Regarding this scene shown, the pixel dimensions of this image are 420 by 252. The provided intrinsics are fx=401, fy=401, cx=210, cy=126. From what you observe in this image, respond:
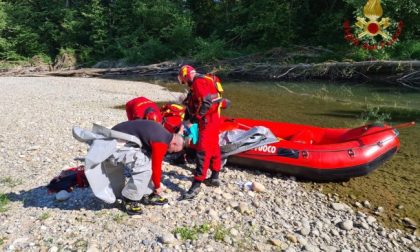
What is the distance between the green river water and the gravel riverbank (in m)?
0.38

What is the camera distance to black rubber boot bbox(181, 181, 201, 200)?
14.2 feet

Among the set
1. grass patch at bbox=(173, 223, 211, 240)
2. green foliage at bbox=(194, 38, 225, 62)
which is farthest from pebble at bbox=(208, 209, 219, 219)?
green foliage at bbox=(194, 38, 225, 62)

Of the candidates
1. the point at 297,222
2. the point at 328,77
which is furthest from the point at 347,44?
the point at 297,222

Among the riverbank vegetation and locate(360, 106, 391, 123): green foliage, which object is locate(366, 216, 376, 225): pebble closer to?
locate(360, 106, 391, 123): green foliage

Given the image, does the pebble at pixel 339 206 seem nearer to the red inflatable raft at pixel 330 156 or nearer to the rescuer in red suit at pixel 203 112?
the red inflatable raft at pixel 330 156

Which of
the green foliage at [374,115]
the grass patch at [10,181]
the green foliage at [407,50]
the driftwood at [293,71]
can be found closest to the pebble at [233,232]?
the grass patch at [10,181]

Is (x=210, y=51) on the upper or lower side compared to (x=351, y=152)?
upper

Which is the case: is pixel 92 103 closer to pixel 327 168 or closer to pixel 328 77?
pixel 327 168

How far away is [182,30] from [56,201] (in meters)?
18.7

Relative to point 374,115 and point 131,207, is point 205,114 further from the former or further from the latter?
point 374,115

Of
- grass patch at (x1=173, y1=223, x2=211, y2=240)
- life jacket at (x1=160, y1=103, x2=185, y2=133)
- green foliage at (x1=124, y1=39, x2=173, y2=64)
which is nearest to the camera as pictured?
grass patch at (x1=173, y1=223, x2=211, y2=240)

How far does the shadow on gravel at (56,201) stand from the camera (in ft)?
13.3

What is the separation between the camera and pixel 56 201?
4180mm

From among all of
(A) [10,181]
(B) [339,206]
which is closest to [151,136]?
(A) [10,181]
